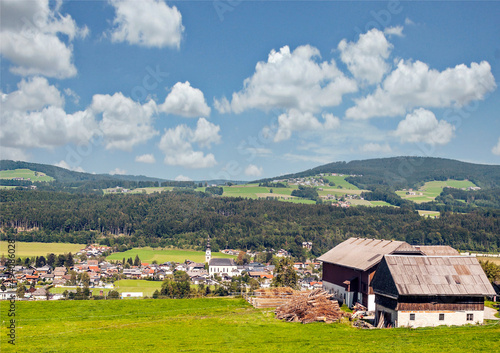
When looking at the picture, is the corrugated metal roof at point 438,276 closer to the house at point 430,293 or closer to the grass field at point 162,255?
the house at point 430,293

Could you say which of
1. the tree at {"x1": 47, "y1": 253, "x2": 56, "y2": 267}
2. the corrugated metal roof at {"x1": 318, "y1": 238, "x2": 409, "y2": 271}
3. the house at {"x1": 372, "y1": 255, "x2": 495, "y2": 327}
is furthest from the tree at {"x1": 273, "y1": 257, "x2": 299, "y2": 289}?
the tree at {"x1": 47, "y1": 253, "x2": 56, "y2": 267}

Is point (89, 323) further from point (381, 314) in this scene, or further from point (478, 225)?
point (478, 225)

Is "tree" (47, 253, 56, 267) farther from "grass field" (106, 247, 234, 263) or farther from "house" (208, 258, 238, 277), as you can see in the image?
"house" (208, 258, 238, 277)

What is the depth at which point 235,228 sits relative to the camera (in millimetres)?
165875

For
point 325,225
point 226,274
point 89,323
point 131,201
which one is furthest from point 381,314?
point 131,201

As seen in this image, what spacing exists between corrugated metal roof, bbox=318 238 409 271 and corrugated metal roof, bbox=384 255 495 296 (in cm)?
515

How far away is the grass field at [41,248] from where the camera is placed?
4720 inches

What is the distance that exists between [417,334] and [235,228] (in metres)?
141

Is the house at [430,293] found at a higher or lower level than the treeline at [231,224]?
higher

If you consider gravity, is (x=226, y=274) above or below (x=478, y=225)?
below

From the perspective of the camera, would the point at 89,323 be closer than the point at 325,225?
Yes

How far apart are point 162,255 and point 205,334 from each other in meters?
→ 111

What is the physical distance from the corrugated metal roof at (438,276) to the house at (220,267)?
85453mm

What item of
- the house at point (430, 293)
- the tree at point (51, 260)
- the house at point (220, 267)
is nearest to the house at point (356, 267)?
the house at point (430, 293)
